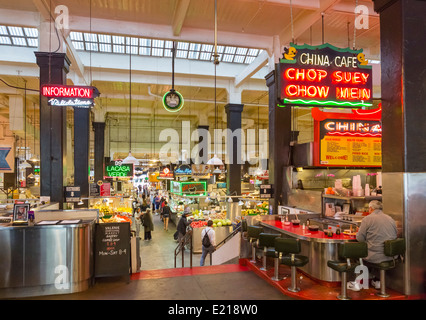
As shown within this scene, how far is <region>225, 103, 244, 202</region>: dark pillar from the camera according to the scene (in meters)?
13.2

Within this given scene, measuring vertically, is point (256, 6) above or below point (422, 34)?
above

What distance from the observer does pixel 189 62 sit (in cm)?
1286

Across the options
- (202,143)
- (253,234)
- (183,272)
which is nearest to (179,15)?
(253,234)

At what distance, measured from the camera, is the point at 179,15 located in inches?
317

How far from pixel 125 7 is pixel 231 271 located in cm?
→ 711

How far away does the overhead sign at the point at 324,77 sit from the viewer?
5.30 m

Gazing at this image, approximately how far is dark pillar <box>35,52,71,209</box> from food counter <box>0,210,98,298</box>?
3478mm

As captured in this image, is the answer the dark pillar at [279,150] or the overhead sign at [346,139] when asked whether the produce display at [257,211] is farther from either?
the overhead sign at [346,139]

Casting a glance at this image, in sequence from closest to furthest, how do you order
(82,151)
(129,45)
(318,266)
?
(318,266), (129,45), (82,151)

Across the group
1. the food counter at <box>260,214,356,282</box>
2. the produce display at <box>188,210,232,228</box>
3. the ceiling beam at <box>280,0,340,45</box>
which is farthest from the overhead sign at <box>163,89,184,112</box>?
the produce display at <box>188,210,232,228</box>

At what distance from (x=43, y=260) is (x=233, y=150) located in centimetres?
927

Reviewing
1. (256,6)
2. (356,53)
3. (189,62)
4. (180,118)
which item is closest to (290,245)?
(356,53)

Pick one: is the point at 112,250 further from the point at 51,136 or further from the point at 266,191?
the point at 266,191

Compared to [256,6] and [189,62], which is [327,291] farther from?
[189,62]
